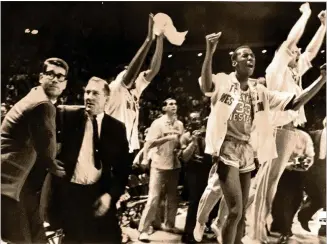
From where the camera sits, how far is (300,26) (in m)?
1.73

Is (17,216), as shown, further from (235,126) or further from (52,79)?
(235,126)

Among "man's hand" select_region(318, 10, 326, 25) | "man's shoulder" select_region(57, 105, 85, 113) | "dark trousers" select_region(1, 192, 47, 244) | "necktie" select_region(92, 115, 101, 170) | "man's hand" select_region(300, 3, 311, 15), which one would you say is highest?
"man's hand" select_region(300, 3, 311, 15)

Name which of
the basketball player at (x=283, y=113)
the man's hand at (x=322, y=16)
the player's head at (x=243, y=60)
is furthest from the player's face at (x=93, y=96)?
the man's hand at (x=322, y=16)

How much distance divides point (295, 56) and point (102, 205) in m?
0.89

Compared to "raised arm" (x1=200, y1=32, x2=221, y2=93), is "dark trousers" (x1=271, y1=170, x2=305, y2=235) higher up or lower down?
lower down

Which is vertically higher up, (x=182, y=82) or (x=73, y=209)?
(x=182, y=82)

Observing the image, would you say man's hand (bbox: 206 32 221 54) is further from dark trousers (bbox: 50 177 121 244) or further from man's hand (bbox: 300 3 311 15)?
dark trousers (bbox: 50 177 121 244)

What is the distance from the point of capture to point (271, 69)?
5.66 ft

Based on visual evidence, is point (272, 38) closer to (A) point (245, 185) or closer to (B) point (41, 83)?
(A) point (245, 185)

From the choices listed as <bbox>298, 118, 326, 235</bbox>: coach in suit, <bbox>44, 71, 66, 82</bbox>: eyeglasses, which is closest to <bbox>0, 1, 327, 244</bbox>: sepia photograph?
<bbox>44, 71, 66, 82</bbox>: eyeglasses

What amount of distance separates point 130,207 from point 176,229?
7.2 inches

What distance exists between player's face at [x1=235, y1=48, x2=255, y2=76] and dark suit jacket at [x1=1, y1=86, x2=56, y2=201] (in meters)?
0.68

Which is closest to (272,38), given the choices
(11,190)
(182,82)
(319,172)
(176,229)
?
(182,82)

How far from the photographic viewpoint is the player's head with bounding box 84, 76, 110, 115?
1.65m
